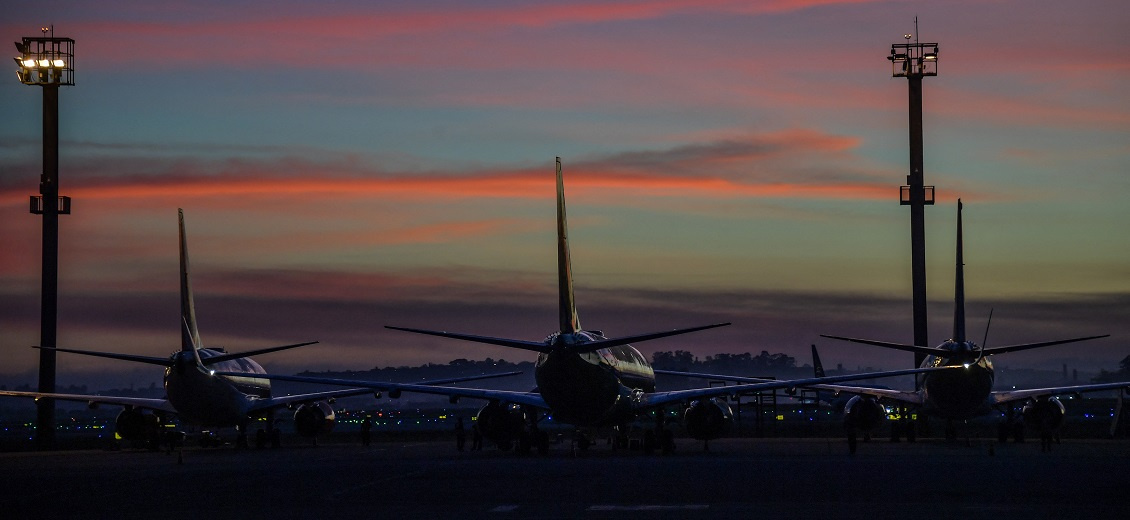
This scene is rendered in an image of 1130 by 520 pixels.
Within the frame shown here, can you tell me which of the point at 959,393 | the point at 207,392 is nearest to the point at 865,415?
the point at 959,393

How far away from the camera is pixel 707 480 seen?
29656 millimetres

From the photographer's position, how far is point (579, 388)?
144ft

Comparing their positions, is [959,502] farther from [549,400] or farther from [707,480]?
[549,400]

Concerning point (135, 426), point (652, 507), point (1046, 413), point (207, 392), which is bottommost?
point (135, 426)

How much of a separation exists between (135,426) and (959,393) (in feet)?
109

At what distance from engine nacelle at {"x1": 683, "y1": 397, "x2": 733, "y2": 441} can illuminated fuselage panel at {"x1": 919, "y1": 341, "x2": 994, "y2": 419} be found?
9827 millimetres

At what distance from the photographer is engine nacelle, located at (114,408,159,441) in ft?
192

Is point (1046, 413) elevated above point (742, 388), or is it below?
below

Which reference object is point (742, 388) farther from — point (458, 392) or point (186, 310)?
point (186, 310)

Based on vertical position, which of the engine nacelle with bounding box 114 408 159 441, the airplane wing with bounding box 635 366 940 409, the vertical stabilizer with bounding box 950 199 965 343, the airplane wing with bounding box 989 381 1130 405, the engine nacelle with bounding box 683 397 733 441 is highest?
the vertical stabilizer with bounding box 950 199 965 343

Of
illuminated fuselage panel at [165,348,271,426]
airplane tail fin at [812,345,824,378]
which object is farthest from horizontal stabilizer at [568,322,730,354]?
airplane tail fin at [812,345,824,378]

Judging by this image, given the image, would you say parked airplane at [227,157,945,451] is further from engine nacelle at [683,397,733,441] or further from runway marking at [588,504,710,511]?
runway marking at [588,504,710,511]

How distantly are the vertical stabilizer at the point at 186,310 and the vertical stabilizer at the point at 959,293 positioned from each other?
1149 inches

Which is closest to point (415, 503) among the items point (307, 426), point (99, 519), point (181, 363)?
→ point (99, 519)
